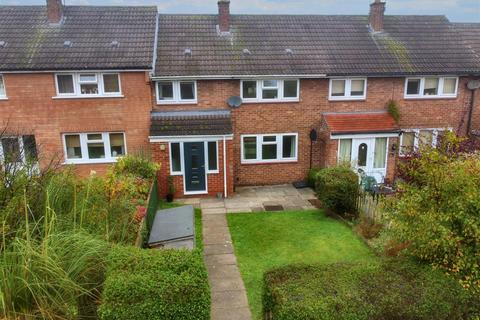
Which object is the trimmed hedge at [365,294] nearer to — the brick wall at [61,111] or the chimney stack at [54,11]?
the brick wall at [61,111]

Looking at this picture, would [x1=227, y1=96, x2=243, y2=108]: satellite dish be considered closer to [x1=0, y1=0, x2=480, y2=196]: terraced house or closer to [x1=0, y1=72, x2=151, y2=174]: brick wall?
[x1=0, y1=0, x2=480, y2=196]: terraced house

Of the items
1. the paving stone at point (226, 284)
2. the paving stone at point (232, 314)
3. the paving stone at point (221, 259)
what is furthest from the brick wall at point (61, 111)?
the paving stone at point (232, 314)

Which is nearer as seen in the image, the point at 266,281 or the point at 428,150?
the point at 266,281

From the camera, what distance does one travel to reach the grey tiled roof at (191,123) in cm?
1287

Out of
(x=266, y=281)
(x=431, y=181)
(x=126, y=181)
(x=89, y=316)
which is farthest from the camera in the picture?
(x=126, y=181)

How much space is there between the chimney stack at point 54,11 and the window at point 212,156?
8.08 metres

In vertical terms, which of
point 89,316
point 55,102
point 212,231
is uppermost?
point 55,102

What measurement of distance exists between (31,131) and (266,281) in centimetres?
1178

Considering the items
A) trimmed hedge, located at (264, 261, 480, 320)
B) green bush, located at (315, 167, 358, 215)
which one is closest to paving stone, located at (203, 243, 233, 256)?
green bush, located at (315, 167, 358, 215)

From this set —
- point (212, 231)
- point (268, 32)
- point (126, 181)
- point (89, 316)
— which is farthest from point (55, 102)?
point (89, 316)

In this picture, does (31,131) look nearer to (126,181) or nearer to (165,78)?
(165,78)

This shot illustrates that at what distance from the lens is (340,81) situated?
1458 cm

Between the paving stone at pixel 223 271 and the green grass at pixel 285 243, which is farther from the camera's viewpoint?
the green grass at pixel 285 243

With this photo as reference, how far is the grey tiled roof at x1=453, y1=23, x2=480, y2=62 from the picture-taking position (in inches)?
643
